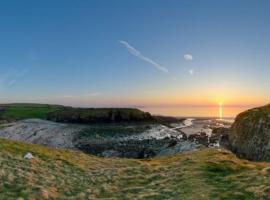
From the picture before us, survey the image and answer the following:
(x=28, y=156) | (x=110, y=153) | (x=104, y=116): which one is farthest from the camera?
(x=104, y=116)

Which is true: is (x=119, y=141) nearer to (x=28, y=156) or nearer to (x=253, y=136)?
(x=253, y=136)

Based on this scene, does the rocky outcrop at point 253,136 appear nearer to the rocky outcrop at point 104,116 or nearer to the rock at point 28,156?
the rock at point 28,156

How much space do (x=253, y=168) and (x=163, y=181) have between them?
7.12m

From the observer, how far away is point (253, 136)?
4172 centimetres

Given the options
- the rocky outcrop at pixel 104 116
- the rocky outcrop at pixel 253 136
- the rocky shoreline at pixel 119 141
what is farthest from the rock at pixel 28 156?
the rocky outcrop at pixel 104 116

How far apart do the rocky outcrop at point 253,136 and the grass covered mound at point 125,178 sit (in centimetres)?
1158

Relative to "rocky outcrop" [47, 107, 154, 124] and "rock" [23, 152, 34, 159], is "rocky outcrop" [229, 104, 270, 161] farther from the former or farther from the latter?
"rocky outcrop" [47, 107, 154, 124]

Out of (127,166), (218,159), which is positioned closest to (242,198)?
(218,159)

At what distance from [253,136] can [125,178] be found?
76.4ft

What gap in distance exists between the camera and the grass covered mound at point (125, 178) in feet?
63.9

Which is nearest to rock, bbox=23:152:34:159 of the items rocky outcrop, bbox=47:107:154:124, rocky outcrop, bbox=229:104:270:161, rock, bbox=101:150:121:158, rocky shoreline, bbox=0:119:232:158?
rocky outcrop, bbox=229:104:270:161

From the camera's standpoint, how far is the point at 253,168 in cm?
2511

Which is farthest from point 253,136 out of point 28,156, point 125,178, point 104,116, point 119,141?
point 104,116

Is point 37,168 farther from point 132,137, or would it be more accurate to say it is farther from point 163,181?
point 132,137
